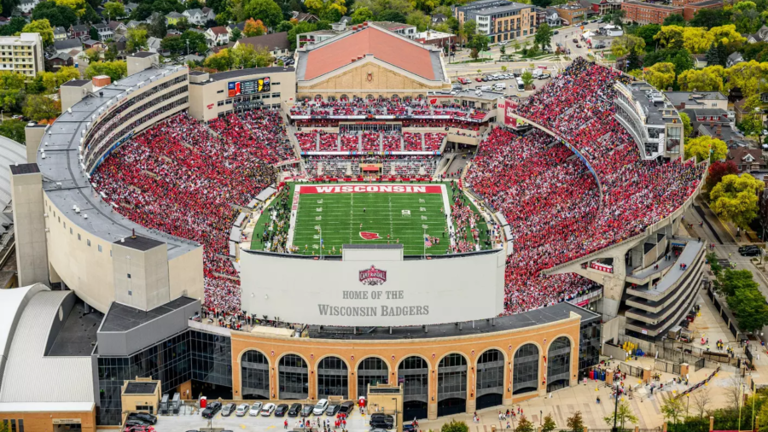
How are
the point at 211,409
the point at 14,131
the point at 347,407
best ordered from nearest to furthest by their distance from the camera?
the point at 211,409 → the point at 347,407 → the point at 14,131

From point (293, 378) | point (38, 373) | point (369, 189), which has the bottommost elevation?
point (293, 378)

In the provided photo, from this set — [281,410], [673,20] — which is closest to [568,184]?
[281,410]

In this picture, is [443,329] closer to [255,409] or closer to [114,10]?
[255,409]

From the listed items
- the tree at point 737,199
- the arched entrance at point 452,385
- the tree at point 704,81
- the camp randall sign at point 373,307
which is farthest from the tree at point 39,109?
the arched entrance at point 452,385

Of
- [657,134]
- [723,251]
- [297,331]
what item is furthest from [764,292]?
[297,331]

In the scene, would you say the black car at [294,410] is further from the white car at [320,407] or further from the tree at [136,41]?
the tree at [136,41]
